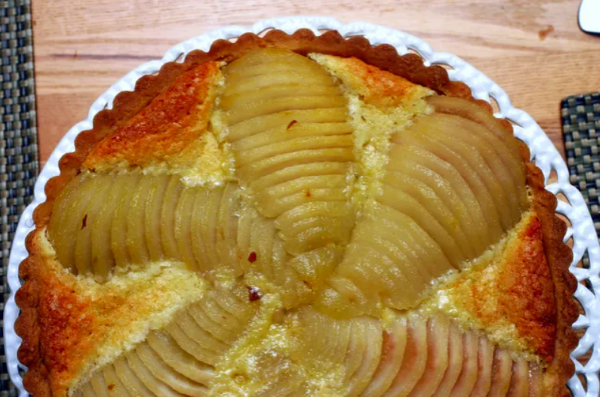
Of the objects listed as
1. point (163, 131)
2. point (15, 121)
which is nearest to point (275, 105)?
point (163, 131)

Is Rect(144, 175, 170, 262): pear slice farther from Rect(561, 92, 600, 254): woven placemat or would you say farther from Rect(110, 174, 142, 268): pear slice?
Rect(561, 92, 600, 254): woven placemat

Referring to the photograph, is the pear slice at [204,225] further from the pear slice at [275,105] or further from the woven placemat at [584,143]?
the woven placemat at [584,143]

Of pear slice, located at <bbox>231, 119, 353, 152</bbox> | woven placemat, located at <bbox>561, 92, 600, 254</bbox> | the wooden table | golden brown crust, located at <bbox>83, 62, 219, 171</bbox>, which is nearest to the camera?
pear slice, located at <bbox>231, 119, 353, 152</bbox>

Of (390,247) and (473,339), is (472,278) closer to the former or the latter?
(473,339)

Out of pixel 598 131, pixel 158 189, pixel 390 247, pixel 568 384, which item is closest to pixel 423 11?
pixel 598 131

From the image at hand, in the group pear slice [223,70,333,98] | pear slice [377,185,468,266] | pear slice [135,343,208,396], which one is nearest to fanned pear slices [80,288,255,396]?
pear slice [135,343,208,396]

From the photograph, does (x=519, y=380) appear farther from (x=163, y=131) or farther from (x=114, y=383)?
(x=163, y=131)

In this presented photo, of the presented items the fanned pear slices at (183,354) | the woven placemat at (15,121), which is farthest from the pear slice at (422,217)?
the woven placemat at (15,121)

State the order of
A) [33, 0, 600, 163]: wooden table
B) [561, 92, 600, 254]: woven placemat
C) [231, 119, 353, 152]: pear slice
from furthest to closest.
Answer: [33, 0, 600, 163]: wooden table → [561, 92, 600, 254]: woven placemat → [231, 119, 353, 152]: pear slice
